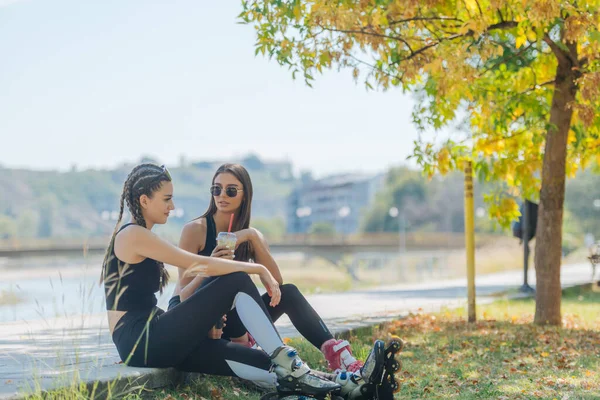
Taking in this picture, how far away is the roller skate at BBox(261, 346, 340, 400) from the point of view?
3922 mm

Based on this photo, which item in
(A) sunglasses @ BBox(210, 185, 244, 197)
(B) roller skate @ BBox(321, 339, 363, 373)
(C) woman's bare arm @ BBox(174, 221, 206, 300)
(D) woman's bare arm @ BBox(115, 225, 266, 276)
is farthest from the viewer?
(A) sunglasses @ BBox(210, 185, 244, 197)

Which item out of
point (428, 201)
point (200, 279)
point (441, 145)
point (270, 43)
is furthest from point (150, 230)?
point (428, 201)

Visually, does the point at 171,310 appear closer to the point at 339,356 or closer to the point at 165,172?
the point at 165,172

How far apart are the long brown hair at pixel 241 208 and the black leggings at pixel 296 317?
1.13ft

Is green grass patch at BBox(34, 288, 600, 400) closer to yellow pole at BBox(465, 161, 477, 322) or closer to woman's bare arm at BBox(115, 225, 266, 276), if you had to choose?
yellow pole at BBox(465, 161, 477, 322)

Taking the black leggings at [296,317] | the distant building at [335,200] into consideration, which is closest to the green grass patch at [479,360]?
the black leggings at [296,317]

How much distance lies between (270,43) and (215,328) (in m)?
3.44

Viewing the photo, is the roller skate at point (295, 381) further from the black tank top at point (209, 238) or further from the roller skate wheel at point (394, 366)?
the black tank top at point (209, 238)

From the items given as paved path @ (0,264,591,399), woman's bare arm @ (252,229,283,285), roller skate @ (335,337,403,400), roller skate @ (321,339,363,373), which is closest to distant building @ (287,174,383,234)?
paved path @ (0,264,591,399)

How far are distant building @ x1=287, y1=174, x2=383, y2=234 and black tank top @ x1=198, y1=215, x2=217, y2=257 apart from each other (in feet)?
428

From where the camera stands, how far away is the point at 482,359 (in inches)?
241

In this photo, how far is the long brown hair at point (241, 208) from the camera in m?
5.06

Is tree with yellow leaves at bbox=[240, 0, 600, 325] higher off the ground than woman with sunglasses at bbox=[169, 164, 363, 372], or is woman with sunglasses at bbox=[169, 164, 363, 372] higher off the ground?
tree with yellow leaves at bbox=[240, 0, 600, 325]

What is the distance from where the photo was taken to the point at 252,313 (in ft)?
13.8
